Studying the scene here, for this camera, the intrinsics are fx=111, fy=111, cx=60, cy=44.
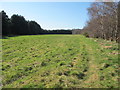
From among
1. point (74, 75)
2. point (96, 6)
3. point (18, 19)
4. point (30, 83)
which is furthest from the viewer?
point (18, 19)

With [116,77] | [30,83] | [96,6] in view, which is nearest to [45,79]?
[30,83]

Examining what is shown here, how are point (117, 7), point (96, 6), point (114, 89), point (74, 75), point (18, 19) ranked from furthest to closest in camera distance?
1. point (18, 19)
2. point (96, 6)
3. point (117, 7)
4. point (74, 75)
5. point (114, 89)

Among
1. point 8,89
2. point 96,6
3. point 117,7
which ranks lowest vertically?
point 8,89

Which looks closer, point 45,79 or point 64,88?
point 64,88

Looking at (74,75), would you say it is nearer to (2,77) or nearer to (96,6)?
(2,77)

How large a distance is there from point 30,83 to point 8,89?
30.8 inches

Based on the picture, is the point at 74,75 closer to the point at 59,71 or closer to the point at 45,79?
the point at 59,71

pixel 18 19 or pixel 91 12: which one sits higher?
pixel 18 19

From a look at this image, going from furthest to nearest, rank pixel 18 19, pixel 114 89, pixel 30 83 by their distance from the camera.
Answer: pixel 18 19 < pixel 30 83 < pixel 114 89

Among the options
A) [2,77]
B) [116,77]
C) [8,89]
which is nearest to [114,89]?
[116,77]

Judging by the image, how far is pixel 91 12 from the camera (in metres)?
26.7

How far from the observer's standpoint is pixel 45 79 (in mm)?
4691

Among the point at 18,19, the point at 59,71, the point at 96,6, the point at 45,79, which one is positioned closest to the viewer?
the point at 45,79

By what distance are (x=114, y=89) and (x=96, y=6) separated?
924 inches
